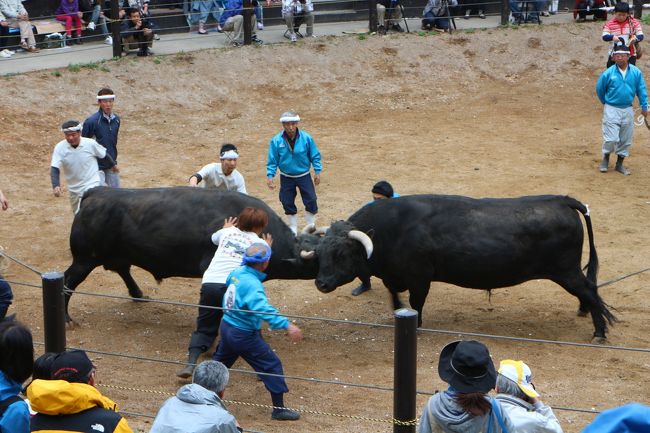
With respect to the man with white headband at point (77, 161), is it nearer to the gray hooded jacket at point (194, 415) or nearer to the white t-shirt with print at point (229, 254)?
the white t-shirt with print at point (229, 254)

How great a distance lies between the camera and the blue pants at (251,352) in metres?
7.62

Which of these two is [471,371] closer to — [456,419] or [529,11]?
[456,419]

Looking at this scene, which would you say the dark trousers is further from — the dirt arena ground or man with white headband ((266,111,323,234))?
man with white headband ((266,111,323,234))

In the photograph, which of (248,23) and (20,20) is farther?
(248,23)

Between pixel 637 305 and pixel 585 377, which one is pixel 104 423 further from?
pixel 637 305

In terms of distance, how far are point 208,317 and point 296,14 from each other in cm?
1337

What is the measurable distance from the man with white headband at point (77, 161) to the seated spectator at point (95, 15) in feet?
30.5

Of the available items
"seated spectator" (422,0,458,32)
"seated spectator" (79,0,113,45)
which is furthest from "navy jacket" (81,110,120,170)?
"seated spectator" (422,0,458,32)

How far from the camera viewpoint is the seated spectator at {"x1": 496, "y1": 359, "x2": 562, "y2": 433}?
5.13 metres

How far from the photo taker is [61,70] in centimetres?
1819

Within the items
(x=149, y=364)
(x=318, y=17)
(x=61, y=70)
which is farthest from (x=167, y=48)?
(x=149, y=364)

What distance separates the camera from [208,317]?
27.9ft

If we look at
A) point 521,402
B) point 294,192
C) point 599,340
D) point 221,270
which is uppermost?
point 521,402

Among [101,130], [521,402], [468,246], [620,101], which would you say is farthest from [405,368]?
[620,101]
